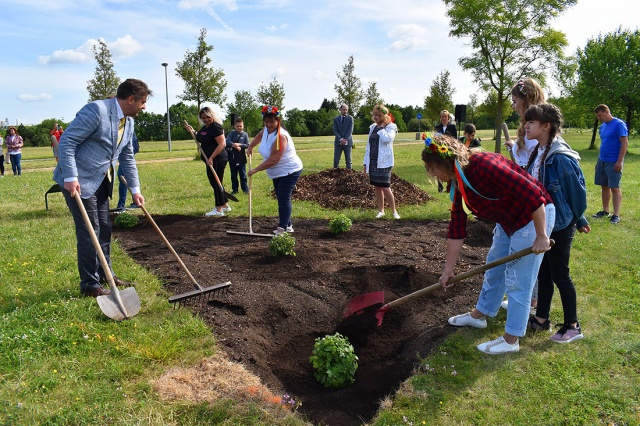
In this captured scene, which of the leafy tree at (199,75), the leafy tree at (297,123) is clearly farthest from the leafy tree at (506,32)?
the leafy tree at (297,123)

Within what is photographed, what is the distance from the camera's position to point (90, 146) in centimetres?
437

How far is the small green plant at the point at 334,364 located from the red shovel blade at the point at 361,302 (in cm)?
83

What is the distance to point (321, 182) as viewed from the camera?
450 inches

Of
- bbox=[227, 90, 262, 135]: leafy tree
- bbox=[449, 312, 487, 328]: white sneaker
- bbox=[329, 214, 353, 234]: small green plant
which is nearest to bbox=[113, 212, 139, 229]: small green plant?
bbox=[329, 214, 353, 234]: small green plant

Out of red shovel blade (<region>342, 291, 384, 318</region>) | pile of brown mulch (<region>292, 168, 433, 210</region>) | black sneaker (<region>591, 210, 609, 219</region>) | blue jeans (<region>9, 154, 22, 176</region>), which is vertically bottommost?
red shovel blade (<region>342, 291, 384, 318</region>)

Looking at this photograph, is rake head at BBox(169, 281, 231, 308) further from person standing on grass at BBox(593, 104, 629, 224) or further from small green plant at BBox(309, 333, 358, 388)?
person standing on grass at BBox(593, 104, 629, 224)

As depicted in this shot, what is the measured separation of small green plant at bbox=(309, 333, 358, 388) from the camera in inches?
134

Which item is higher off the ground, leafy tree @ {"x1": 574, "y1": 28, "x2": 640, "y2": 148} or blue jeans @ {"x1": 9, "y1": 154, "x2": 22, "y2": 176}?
leafy tree @ {"x1": 574, "y1": 28, "x2": 640, "y2": 148}

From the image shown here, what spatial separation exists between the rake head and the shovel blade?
0.33 m

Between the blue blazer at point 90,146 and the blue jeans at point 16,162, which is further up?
the blue blazer at point 90,146

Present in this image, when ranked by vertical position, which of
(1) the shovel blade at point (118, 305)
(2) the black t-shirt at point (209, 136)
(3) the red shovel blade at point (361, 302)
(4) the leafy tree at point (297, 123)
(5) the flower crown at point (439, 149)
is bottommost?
(3) the red shovel blade at point (361, 302)

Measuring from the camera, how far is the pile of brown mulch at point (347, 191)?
32.2 ft

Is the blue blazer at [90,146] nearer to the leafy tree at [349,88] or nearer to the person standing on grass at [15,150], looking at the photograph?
the person standing on grass at [15,150]

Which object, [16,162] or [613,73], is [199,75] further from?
[613,73]
